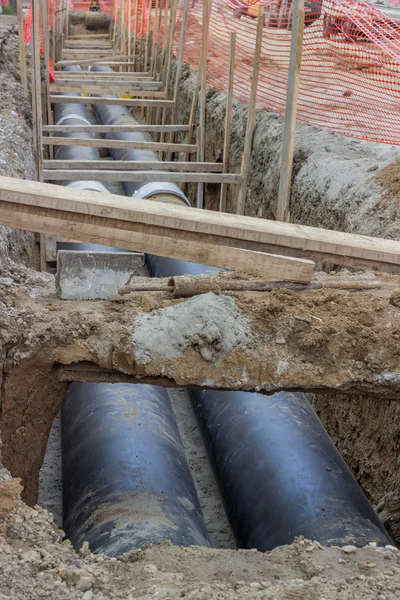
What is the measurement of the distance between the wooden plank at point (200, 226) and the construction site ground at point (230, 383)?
241 millimetres

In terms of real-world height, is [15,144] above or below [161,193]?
above

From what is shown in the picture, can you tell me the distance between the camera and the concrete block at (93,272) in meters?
3.71

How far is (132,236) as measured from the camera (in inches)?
138

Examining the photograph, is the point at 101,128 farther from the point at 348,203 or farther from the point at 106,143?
the point at 348,203

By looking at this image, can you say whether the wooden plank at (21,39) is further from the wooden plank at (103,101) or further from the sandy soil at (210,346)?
the sandy soil at (210,346)

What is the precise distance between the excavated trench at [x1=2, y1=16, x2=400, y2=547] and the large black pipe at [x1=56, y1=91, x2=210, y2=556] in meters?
0.40

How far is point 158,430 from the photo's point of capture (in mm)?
4641

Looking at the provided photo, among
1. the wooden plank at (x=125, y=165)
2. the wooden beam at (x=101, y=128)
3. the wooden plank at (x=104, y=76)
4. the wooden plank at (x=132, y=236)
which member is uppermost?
the wooden plank at (x=132, y=236)

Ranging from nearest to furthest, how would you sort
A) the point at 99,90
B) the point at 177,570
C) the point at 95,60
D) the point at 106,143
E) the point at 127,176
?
the point at 177,570 → the point at 127,176 → the point at 106,143 → the point at 99,90 → the point at 95,60

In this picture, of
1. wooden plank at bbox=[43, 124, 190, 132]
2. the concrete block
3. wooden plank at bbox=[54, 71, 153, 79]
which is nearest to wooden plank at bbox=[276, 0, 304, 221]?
the concrete block

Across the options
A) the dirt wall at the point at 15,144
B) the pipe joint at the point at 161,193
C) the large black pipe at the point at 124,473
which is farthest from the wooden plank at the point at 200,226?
the pipe joint at the point at 161,193

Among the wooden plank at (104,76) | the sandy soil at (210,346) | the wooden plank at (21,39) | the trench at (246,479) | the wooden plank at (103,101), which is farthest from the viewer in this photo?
the wooden plank at (104,76)

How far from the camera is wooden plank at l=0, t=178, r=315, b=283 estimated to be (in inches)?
133

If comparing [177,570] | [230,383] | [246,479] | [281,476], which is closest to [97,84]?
[246,479]
